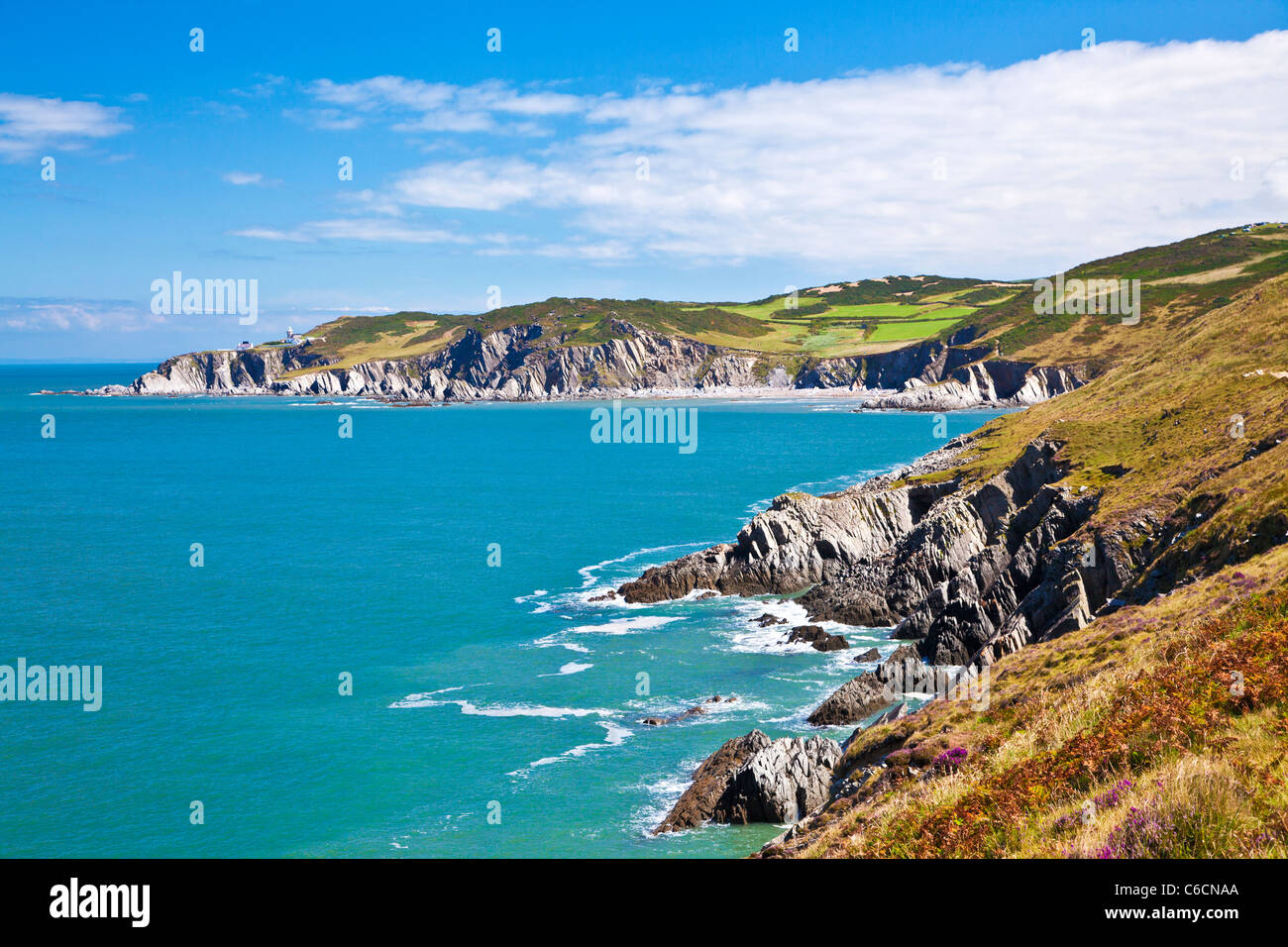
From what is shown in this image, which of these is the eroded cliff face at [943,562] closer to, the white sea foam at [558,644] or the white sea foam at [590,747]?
the white sea foam at [558,644]

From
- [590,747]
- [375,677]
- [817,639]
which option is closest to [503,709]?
[590,747]

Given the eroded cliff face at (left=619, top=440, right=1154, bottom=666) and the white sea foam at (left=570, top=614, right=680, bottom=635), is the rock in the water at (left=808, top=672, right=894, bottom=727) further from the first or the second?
the white sea foam at (left=570, top=614, right=680, bottom=635)

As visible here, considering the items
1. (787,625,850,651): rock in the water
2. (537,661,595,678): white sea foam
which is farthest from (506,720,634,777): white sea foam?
(787,625,850,651): rock in the water

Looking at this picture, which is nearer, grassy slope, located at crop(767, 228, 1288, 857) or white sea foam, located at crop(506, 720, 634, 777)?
grassy slope, located at crop(767, 228, 1288, 857)

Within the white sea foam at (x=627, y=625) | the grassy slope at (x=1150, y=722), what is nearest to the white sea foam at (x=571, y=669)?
the white sea foam at (x=627, y=625)

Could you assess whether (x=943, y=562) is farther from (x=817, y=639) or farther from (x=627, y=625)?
(x=627, y=625)
